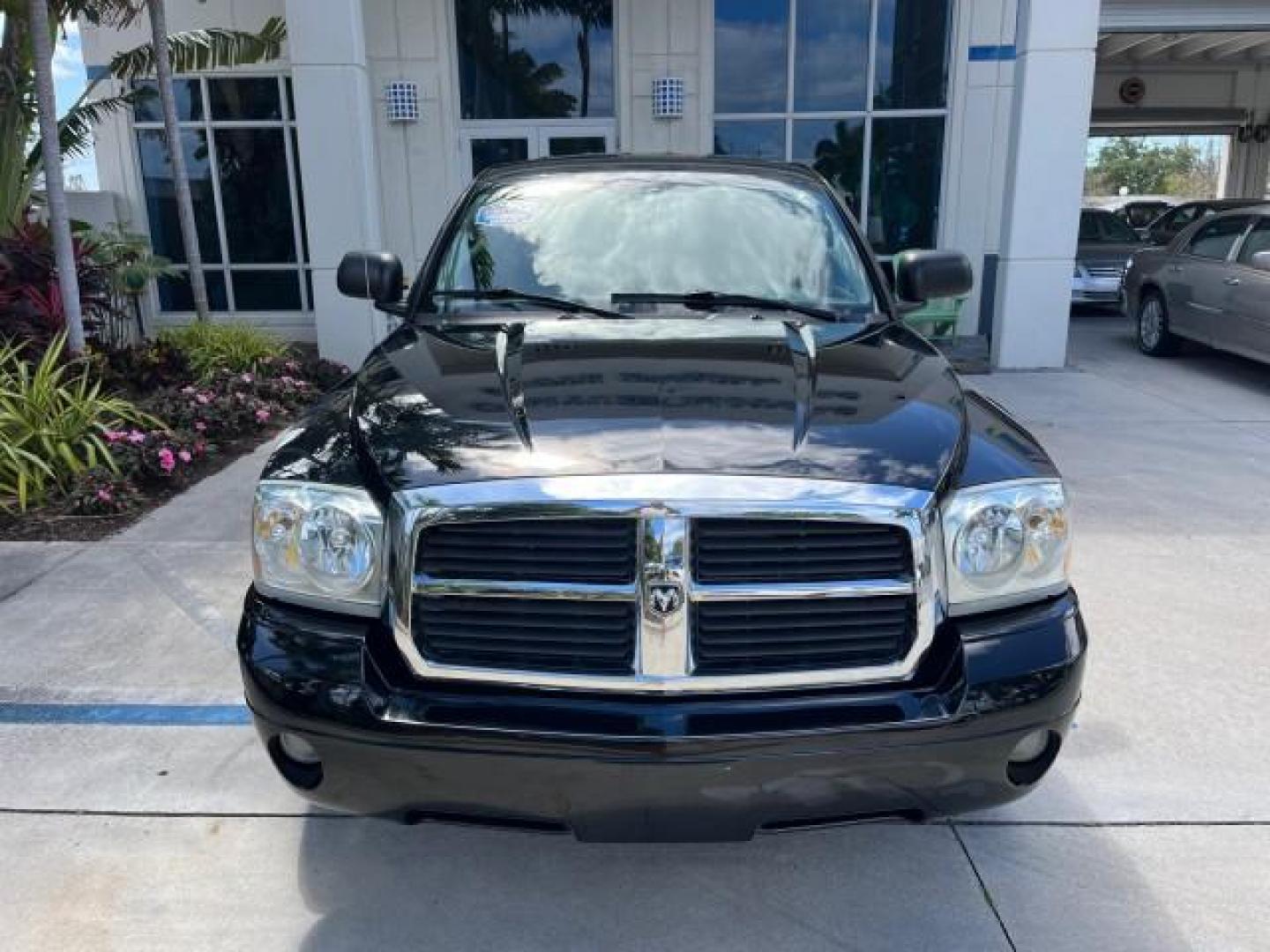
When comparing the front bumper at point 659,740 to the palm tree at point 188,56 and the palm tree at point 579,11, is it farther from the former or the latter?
the palm tree at point 579,11

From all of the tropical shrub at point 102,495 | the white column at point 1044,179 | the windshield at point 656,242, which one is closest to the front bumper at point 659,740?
the windshield at point 656,242

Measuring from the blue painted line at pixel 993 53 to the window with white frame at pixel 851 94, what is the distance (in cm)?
32

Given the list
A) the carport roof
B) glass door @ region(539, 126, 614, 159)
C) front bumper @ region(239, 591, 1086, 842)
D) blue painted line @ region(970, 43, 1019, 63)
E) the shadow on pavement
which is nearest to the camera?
front bumper @ region(239, 591, 1086, 842)

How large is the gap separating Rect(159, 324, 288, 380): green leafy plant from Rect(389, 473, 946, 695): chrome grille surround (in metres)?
7.37

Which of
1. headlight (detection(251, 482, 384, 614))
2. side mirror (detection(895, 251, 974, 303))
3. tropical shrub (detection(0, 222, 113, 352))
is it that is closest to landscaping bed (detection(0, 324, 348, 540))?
tropical shrub (detection(0, 222, 113, 352))

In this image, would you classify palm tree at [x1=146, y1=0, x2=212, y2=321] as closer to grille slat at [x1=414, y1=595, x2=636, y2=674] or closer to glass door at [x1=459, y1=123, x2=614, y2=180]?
glass door at [x1=459, y1=123, x2=614, y2=180]

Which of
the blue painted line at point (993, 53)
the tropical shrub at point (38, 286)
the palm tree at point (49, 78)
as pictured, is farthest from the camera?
the blue painted line at point (993, 53)

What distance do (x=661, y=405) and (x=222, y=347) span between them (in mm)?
7841

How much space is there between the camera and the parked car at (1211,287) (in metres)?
9.35

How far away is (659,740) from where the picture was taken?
2.05 m

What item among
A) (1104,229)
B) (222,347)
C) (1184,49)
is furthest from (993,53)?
(1184,49)

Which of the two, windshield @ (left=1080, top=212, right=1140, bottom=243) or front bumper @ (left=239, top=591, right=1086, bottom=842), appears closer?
front bumper @ (left=239, top=591, right=1086, bottom=842)

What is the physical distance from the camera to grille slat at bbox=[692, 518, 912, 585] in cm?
210

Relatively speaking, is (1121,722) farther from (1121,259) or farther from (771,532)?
(1121,259)
